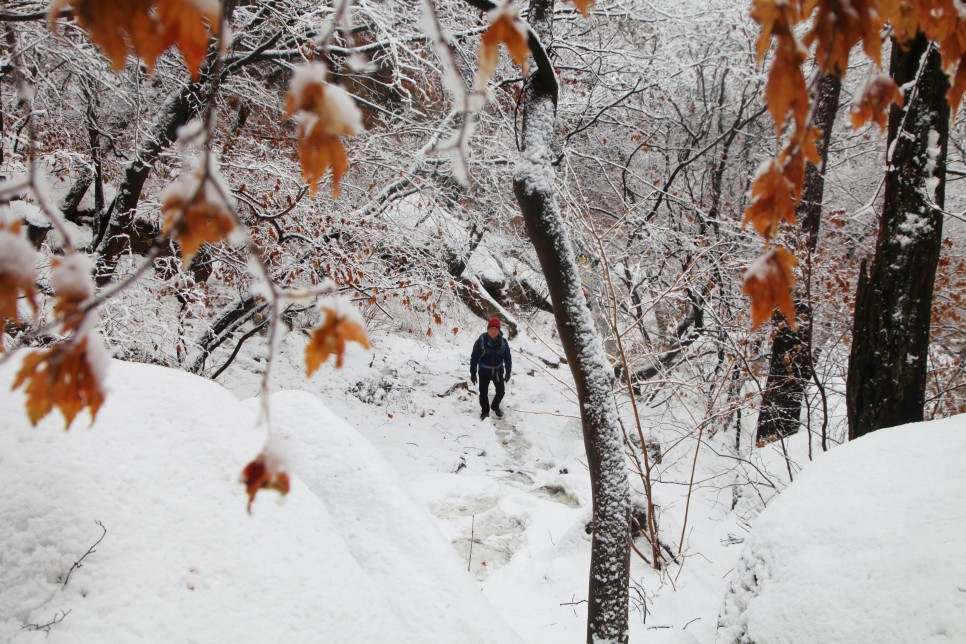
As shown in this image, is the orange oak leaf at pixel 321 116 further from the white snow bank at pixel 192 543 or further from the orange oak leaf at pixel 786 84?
→ the white snow bank at pixel 192 543

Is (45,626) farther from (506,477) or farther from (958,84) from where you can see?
(506,477)

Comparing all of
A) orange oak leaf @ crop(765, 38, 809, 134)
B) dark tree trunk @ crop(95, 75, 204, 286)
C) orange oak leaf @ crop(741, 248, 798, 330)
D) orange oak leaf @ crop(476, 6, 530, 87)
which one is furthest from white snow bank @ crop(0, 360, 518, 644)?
dark tree trunk @ crop(95, 75, 204, 286)

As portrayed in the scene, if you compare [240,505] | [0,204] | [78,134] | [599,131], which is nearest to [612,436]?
[240,505]

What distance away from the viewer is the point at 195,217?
988 mm

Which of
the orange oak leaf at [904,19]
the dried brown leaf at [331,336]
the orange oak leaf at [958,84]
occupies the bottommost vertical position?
the dried brown leaf at [331,336]

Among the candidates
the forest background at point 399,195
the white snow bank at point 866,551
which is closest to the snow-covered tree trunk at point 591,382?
the forest background at point 399,195

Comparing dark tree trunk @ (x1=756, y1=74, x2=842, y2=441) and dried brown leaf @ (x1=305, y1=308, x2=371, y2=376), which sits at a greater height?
dark tree trunk @ (x1=756, y1=74, x2=842, y2=441)

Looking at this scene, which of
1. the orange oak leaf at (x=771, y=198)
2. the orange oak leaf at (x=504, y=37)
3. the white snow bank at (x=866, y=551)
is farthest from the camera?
the white snow bank at (x=866, y=551)

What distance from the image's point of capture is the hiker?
904 centimetres

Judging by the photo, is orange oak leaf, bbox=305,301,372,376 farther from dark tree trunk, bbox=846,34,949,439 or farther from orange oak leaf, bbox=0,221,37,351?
dark tree trunk, bbox=846,34,949,439

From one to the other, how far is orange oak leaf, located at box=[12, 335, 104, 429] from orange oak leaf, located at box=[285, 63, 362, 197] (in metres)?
0.53

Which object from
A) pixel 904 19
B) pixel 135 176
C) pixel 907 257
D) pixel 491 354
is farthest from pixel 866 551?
pixel 491 354

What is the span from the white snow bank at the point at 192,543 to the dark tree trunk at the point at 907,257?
338 centimetres

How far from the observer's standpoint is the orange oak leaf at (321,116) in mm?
960
